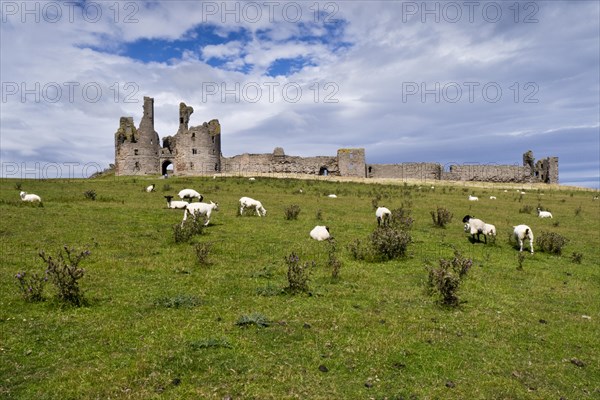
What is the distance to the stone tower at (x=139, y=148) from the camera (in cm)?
6944

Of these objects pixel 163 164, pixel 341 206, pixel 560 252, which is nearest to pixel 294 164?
pixel 163 164

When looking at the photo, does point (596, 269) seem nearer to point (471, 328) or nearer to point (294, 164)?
point (471, 328)

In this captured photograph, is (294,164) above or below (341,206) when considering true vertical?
above

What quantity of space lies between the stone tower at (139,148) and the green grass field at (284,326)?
55.4 m

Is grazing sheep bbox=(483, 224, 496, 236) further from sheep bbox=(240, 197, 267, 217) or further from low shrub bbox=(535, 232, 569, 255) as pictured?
sheep bbox=(240, 197, 267, 217)

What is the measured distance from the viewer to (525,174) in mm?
70500

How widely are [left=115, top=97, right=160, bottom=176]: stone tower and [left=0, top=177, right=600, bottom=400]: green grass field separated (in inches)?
2181

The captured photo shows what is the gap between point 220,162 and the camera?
73438mm

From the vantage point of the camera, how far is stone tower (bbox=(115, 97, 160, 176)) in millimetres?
69438

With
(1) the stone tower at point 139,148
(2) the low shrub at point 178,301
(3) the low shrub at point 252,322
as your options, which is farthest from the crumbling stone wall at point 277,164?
(3) the low shrub at point 252,322

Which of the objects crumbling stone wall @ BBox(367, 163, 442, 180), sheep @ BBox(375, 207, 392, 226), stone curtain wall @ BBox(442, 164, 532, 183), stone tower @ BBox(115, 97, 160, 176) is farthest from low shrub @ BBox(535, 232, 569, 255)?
stone tower @ BBox(115, 97, 160, 176)

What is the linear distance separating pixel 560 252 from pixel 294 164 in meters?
59.4

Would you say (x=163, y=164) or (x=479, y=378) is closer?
(x=479, y=378)

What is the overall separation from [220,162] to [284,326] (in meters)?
67.1
